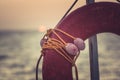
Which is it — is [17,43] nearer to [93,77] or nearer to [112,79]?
[112,79]

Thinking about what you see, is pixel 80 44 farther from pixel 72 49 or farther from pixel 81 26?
pixel 81 26

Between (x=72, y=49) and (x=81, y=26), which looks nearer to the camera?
(x=72, y=49)

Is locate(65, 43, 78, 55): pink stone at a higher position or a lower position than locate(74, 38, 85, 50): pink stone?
lower

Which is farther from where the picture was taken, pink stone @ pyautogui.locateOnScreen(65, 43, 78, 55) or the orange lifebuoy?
the orange lifebuoy

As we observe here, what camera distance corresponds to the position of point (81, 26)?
3.25 meters

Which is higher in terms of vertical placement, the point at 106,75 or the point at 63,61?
the point at 106,75

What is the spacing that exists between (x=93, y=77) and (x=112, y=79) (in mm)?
11817

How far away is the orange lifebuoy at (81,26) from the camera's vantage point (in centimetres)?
311

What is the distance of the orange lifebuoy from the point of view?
311 cm

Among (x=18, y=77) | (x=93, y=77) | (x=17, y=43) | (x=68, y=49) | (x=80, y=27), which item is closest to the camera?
(x=68, y=49)

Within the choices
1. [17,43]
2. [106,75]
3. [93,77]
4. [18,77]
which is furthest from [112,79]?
[17,43]

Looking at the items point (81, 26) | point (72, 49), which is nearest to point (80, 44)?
point (72, 49)

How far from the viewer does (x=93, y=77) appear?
381 cm

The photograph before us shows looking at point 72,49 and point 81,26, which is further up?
point 81,26
